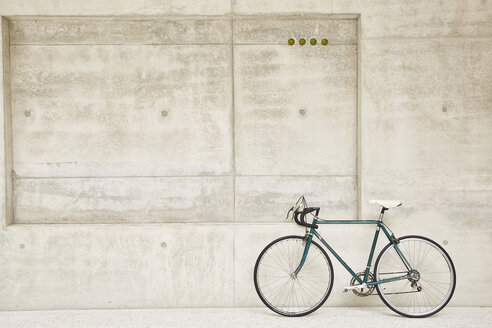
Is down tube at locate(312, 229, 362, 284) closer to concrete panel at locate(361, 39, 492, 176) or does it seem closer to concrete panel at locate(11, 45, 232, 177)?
concrete panel at locate(361, 39, 492, 176)

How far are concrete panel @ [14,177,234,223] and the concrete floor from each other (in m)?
1.03

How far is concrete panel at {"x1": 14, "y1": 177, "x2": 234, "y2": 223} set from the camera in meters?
6.11

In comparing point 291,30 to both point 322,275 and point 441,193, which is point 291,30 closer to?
point 441,193

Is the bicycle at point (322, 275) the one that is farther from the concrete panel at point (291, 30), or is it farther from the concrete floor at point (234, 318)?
the concrete panel at point (291, 30)

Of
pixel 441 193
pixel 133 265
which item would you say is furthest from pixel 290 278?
pixel 441 193

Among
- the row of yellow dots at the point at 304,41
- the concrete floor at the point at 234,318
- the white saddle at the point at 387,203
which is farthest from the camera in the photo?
the row of yellow dots at the point at 304,41

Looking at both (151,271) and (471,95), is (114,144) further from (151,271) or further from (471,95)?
(471,95)

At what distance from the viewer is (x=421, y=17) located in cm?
591

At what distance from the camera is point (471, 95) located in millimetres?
5945

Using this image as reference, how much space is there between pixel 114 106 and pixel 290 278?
2.75 m

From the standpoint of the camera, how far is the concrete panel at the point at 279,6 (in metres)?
5.93

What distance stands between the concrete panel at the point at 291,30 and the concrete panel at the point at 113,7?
16.5 inches

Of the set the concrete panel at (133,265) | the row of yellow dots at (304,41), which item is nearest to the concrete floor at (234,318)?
the concrete panel at (133,265)

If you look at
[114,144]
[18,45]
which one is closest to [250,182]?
[114,144]
